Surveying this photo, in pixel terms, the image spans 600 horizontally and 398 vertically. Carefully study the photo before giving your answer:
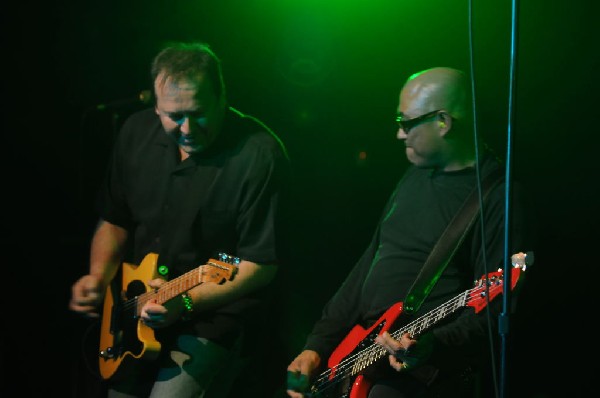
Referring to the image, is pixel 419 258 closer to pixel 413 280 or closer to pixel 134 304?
pixel 413 280

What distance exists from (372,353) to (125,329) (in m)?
1.13

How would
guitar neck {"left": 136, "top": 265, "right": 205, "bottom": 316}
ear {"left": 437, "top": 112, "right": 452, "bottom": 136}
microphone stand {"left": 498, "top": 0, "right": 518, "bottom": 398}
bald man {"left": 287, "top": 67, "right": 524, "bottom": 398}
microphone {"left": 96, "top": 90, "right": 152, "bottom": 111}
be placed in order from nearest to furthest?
microphone stand {"left": 498, "top": 0, "right": 518, "bottom": 398} → bald man {"left": 287, "top": 67, "right": 524, "bottom": 398} → ear {"left": 437, "top": 112, "right": 452, "bottom": 136} → guitar neck {"left": 136, "top": 265, "right": 205, "bottom": 316} → microphone {"left": 96, "top": 90, "right": 152, "bottom": 111}

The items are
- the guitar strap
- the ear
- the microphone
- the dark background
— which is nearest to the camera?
the guitar strap

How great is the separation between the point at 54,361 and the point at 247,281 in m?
1.89

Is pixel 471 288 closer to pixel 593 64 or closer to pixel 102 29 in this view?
pixel 593 64

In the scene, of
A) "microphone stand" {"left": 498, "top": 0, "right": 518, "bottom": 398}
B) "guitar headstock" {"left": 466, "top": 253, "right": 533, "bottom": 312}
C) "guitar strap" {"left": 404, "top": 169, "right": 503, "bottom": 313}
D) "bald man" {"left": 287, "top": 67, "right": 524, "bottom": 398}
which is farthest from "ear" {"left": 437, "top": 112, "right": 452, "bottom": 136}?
"microphone stand" {"left": 498, "top": 0, "right": 518, "bottom": 398}

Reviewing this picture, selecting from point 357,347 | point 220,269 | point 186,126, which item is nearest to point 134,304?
point 220,269

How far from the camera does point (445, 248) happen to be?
2783 mm

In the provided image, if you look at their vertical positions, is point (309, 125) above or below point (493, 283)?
above

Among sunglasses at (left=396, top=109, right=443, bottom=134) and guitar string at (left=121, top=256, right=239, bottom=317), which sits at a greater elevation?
sunglasses at (left=396, top=109, right=443, bottom=134)

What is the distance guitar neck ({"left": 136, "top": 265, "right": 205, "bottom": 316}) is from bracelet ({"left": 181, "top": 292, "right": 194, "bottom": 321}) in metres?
0.03

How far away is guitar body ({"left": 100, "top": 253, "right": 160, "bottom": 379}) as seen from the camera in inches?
121

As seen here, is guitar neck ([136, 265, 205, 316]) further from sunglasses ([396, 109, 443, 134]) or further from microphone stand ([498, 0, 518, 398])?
microphone stand ([498, 0, 518, 398])

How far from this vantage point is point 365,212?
402cm
